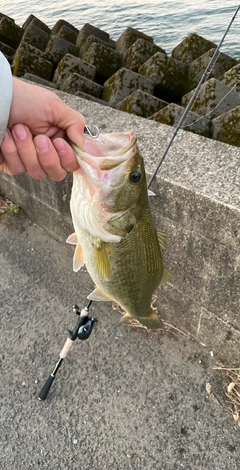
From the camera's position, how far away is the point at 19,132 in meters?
1.66

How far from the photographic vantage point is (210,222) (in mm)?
2502

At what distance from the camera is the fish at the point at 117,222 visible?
164 cm

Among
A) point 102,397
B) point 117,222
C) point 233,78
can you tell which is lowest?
point 102,397

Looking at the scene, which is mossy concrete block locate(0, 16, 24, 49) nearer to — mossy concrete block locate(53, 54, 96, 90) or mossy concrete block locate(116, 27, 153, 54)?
mossy concrete block locate(116, 27, 153, 54)

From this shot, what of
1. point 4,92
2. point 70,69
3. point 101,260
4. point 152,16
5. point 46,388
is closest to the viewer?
point 4,92

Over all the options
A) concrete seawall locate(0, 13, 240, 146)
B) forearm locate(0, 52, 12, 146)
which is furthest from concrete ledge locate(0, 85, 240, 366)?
forearm locate(0, 52, 12, 146)

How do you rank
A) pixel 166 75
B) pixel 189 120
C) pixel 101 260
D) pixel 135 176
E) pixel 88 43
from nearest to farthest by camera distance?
1. pixel 135 176
2. pixel 101 260
3. pixel 189 120
4. pixel 166 75
5. pixel 88 43

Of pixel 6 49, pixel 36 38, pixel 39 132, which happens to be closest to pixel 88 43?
pixel 36 38

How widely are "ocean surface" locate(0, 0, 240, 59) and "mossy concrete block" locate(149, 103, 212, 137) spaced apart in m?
7.06

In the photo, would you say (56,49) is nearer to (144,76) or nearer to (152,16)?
(144,76)

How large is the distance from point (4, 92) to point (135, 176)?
68 cm

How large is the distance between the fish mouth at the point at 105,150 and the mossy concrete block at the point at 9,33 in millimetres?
6395

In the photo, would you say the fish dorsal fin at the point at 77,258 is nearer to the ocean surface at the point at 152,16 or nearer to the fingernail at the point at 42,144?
the fingernail at the point at 42,144

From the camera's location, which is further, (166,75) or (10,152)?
(166,75)
